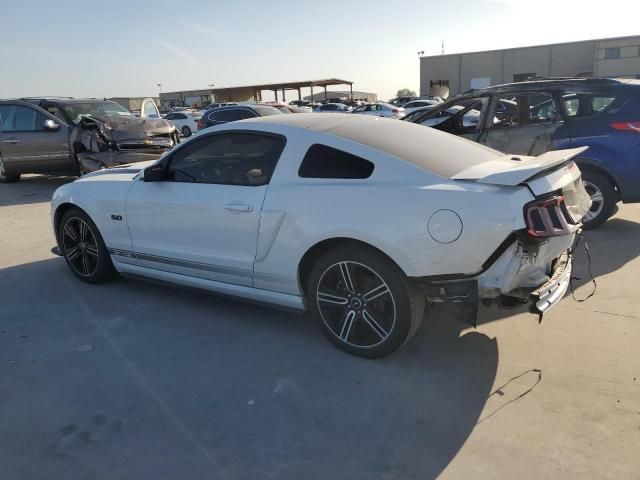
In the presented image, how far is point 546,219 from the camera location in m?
2.92

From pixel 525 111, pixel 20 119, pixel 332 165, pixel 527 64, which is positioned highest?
pixel 527 64

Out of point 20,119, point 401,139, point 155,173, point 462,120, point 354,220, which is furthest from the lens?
point 20,119

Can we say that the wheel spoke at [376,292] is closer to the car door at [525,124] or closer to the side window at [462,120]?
the car door at [525,124]

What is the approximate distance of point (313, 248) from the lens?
135 inches

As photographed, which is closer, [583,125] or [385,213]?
[385,213]

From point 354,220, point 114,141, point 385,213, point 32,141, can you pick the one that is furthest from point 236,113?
point 385,213

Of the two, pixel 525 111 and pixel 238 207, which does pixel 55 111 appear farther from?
pixel 525 111

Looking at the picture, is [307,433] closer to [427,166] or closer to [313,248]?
[313,248]

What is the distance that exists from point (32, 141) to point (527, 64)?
51.2 m

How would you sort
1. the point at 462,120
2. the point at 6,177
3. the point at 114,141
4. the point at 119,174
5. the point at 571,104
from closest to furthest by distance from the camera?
the point at 119,174
the point at 571,104
the point at 462,120
the point at 114,141
the point at 6,177

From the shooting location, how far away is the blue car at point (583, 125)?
228 inches

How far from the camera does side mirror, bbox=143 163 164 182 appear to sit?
166 inches

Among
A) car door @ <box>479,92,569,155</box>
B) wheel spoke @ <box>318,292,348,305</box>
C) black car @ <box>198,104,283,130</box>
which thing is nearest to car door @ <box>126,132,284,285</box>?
wheel spoke @ <box>318,292,348,305</box>

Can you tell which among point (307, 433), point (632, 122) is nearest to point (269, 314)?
point (307, 433)
